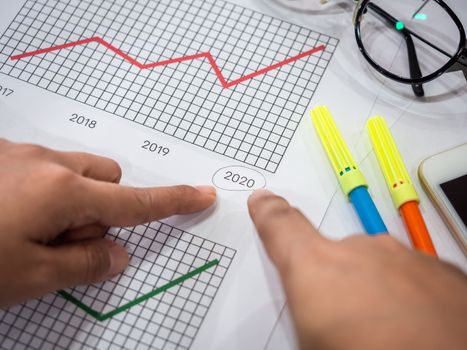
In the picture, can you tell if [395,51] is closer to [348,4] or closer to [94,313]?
[348,4]

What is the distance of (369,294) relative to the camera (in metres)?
0.44

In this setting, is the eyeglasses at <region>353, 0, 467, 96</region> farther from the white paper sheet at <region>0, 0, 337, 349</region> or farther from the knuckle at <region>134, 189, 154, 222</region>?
the knuckle at <region>134, 189, 154, 222</region>

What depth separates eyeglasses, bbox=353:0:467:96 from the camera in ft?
2.44

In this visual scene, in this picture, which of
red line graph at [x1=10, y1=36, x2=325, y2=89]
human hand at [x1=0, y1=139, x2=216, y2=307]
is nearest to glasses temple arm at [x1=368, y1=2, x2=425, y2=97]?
red line graph at [x1=10, y1=36, x2=325, y2=89]

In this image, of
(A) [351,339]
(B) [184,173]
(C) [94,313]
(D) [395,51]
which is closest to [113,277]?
A: (C) [94,313]

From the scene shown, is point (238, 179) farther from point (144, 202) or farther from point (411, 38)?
point (411, 38)

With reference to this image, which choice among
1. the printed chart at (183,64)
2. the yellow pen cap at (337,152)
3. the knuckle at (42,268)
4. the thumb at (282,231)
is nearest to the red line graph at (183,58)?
the printed chart at (183,64)

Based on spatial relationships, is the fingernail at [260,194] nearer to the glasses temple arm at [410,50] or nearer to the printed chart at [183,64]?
the printed chart at [183,64]

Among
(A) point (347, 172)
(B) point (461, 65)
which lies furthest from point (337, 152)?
(B) point (461, 65)

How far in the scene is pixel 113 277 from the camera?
0.61 metres

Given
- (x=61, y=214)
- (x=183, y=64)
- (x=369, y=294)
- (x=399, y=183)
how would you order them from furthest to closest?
(x=183, y=64)
(x=399, y=183)
(x=61, y=214)
(x=369, y=294)

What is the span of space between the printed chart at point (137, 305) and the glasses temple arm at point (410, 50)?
1.23 feet

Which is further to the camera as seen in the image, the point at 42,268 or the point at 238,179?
the point at 238,179

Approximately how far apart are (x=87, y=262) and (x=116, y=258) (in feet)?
0.14
